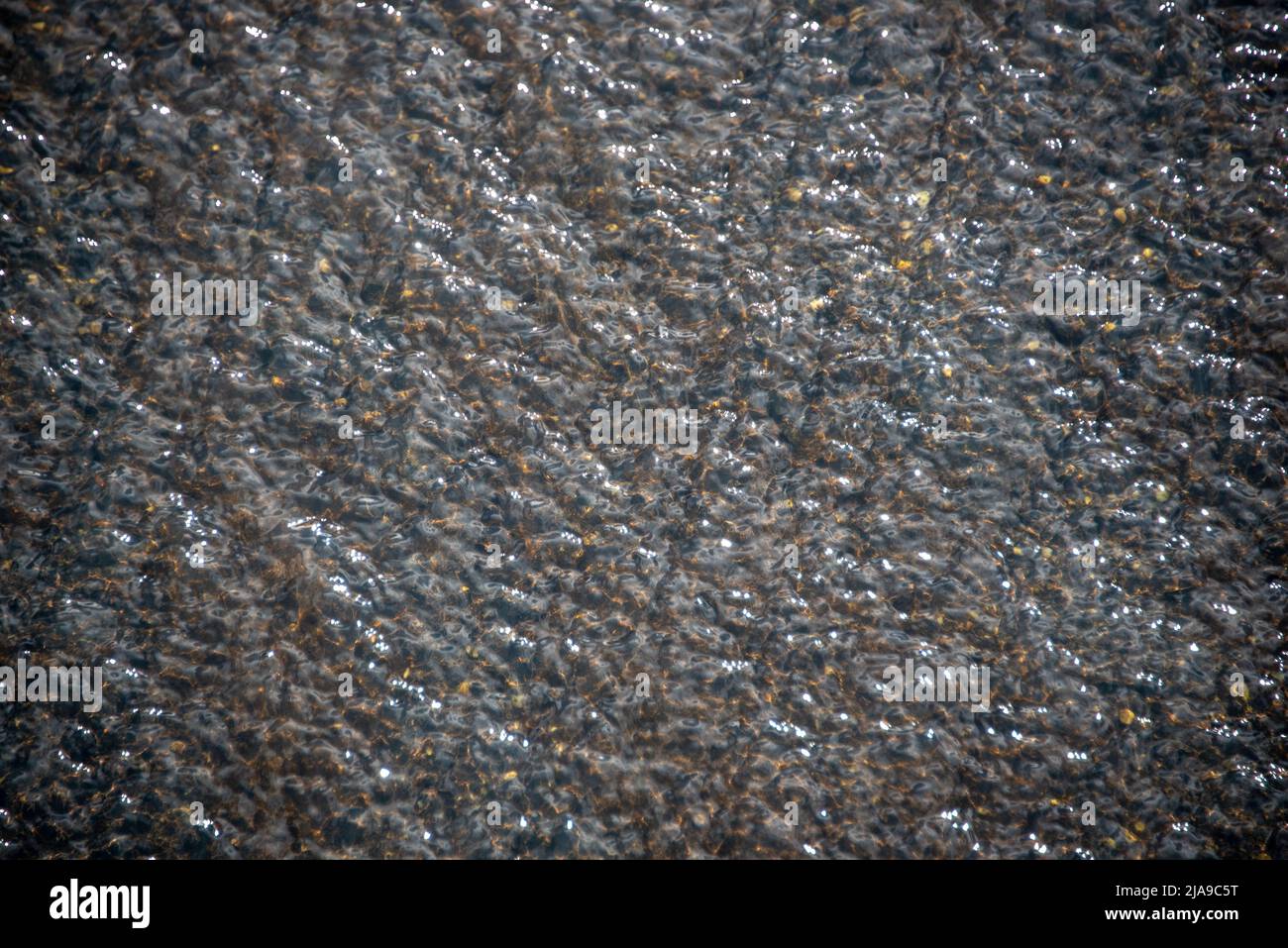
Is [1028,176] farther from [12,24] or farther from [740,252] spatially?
[12,24]

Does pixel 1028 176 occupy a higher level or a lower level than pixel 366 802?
higher

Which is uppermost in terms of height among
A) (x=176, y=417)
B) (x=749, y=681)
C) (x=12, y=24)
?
(x=12, y=24)
